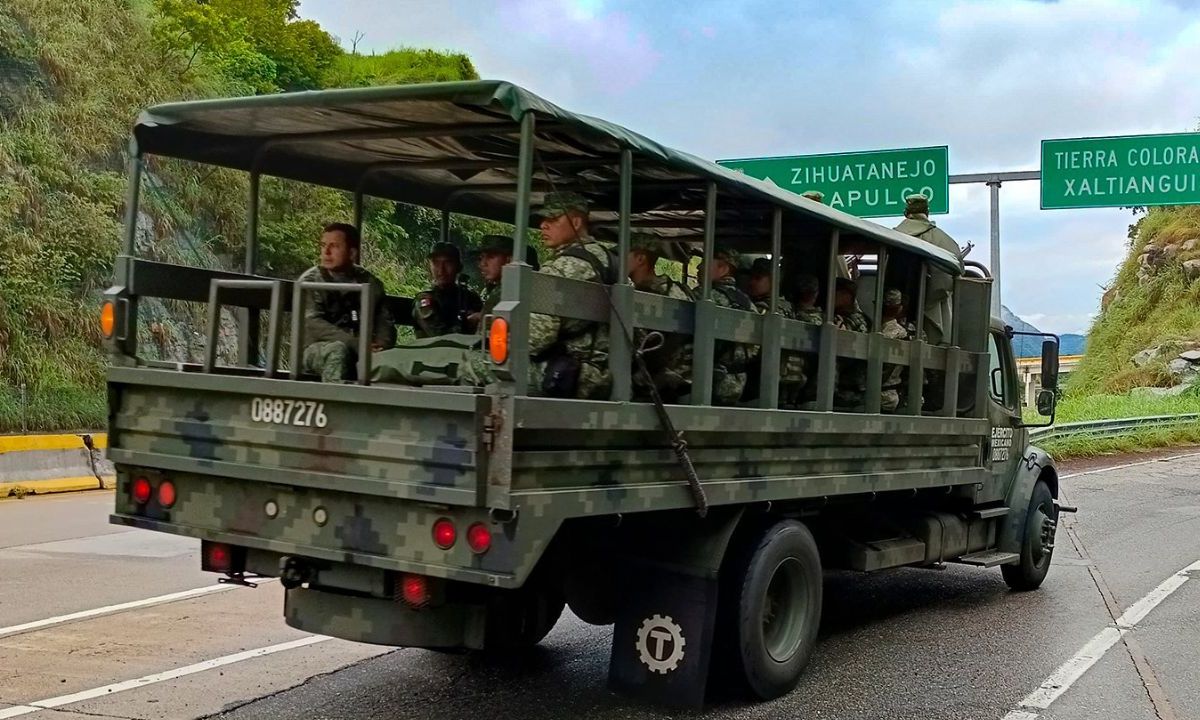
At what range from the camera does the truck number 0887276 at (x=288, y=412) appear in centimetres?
454

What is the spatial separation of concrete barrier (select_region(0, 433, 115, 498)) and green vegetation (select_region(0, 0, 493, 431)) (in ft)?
5.13

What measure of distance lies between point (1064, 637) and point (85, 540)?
737 centimetres

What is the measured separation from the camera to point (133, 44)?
66.6 ft

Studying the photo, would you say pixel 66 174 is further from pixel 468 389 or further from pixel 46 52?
pixel 468 389

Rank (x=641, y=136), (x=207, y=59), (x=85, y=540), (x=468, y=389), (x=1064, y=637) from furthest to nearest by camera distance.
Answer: (x=207, y=59), (x=85, y=540), (x=1064, y=637), (x=641, y=136), (x=468, y=389)

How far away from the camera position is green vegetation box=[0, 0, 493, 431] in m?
15.1

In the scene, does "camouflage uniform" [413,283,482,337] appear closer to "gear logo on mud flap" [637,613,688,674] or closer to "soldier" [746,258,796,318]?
"soldier" [746,258,796,318]

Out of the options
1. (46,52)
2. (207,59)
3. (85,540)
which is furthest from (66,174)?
(85,540)

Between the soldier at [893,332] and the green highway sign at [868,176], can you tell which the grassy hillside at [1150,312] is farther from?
the soldier at [893,332]

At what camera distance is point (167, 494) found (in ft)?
16.5

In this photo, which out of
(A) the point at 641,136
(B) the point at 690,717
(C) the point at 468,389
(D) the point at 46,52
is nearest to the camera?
(C) the point at 468,389

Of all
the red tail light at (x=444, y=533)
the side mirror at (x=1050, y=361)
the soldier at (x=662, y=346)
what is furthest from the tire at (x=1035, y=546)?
the red tail light at (x=444, y=533)

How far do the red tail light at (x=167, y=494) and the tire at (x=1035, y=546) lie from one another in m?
6.11

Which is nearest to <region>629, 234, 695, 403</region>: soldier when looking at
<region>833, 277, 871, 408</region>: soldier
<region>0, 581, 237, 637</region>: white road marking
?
<region>833, 277, 871, 408</region>: soldier
